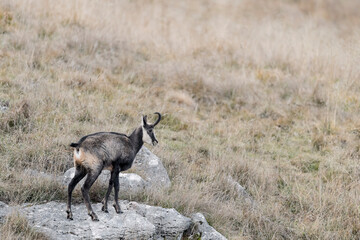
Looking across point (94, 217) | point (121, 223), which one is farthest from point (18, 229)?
point (121, 223)

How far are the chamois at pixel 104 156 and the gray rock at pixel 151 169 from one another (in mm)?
1066

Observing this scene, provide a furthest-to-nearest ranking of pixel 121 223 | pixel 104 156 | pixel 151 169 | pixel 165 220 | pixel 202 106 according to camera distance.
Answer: pixel 202 106 → pixel 151 169 → pixel 165 220 → pixel 121 223 → pixel 104 156

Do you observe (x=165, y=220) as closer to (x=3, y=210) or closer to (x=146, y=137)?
(x=146, y=137)

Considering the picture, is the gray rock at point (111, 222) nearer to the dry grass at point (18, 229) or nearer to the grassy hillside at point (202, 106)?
the dry grass at point (18, 229)

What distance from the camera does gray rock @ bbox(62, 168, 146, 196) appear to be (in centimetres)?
650


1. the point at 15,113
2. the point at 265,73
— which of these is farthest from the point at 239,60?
the point at 15,113

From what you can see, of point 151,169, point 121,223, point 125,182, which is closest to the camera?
point 121,223

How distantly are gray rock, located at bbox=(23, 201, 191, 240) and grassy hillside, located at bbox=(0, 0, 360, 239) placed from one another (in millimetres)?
336

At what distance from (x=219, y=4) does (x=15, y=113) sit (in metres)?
15.8

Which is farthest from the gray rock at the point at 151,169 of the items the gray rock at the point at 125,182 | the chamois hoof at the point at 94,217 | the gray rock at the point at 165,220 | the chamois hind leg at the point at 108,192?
the chamois hoof at the point at 94,217

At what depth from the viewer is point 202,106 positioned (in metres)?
10.7

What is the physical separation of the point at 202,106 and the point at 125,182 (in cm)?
441

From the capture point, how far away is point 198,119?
10.1m

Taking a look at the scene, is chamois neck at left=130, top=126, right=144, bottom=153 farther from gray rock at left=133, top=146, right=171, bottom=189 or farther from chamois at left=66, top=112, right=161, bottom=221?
gray rock at left=133, top=146, right=171, bottom=189
